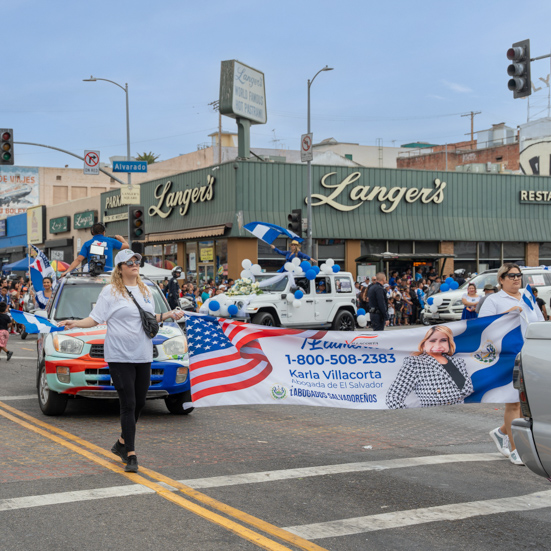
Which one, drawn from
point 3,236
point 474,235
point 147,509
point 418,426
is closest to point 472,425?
point 418,426

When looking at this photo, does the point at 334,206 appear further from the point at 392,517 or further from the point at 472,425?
the point at 392,517

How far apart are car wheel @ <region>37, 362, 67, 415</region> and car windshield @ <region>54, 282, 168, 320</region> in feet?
3.02

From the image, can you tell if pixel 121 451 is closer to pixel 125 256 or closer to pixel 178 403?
pixel 125 256

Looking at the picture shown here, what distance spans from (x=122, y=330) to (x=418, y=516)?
2.97 metres

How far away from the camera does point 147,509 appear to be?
5641 millimetres

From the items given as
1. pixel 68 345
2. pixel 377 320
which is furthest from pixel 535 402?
pixel 377 320

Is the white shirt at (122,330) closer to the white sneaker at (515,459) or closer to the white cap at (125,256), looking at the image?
the white cap at (125,256)

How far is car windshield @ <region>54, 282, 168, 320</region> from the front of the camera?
10.5 meters

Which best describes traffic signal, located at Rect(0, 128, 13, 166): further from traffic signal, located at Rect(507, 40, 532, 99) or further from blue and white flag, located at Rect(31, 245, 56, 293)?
traffic signal, located at Rect(507, 40, 532, 99)

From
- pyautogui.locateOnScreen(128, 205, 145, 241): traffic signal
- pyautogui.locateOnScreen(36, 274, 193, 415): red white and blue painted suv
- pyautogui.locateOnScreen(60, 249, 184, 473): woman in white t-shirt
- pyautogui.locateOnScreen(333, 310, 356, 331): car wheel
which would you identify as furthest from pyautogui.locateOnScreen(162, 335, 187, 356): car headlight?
pyautogui.locateOnScreen(333, 310, 356, 331): car wheel

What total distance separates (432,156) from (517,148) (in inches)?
270

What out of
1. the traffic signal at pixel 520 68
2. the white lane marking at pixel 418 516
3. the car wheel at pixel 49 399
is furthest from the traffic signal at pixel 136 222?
the white lane marking at pixel 418 516

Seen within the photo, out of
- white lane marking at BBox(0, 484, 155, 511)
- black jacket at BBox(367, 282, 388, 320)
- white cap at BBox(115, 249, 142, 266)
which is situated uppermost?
white cap at BBox(115, 249, 142, 266)

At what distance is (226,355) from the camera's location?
26.0ft
